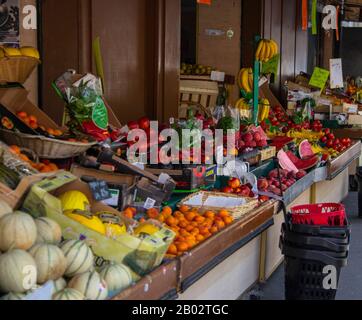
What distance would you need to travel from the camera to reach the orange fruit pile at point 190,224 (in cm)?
340

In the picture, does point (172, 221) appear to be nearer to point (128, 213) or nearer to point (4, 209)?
point (128, 213)

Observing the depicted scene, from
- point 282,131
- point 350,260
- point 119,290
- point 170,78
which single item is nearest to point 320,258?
point 119,290

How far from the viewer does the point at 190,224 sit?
12.6 feet

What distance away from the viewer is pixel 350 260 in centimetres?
615

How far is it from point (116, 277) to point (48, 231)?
1.18ft

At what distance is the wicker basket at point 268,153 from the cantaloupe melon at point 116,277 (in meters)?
3.40

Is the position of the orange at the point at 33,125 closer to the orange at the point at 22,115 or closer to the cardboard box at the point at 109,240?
the orange at the point at 22,115

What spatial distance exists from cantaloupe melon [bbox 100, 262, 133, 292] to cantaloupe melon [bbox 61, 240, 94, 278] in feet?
0.25

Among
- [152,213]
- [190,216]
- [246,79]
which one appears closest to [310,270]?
[190,216]

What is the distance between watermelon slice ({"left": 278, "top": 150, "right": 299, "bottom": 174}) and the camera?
6.08 m

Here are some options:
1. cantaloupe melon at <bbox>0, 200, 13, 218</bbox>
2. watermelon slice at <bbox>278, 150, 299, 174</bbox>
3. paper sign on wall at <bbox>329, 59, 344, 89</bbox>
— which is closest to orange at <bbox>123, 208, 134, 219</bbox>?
cantaloupe melon at <bbox>0, 200, 13, 218</bbox>

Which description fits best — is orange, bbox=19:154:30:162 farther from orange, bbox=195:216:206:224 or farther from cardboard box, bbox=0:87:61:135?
orange, bbox=195:216:206:224

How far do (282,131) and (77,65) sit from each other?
3131mm

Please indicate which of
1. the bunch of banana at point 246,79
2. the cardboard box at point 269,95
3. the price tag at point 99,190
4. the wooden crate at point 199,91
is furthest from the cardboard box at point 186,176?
the cardboard box at point 269,95
